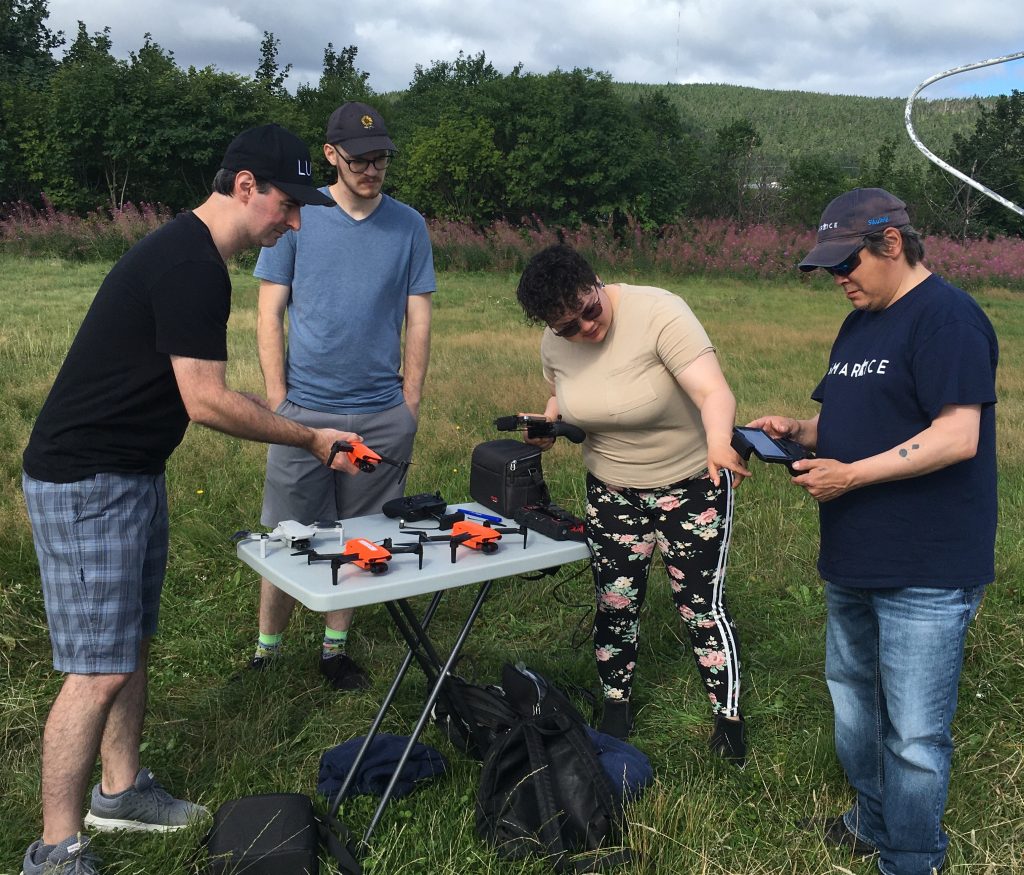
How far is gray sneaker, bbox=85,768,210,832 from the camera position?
2.81m

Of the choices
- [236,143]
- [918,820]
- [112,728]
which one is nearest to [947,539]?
[918,820]

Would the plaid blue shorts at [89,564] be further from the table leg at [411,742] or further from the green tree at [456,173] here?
the green tree at [456,173]

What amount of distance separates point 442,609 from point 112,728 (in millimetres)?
1982

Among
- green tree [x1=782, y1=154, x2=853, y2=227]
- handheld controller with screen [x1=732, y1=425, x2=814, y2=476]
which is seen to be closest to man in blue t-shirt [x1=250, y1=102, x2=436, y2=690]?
handheld controller with screen [x1=732, y1=425, x2=814, y2=476]

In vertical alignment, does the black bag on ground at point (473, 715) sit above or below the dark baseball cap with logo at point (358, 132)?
below

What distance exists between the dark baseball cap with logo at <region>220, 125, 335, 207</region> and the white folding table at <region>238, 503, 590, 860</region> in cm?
105

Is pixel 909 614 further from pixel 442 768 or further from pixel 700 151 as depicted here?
pixel 700 151

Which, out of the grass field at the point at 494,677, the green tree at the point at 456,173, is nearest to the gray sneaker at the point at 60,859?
the grass field at the point at 494,677

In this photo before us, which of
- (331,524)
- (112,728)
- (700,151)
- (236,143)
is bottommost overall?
(112,728)

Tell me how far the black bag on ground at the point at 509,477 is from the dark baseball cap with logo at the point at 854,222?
3.84 ft

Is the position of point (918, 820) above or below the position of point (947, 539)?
below

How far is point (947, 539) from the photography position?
7.91 feet

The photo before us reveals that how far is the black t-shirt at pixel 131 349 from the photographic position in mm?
2441

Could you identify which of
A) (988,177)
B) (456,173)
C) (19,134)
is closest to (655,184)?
(456,173)
